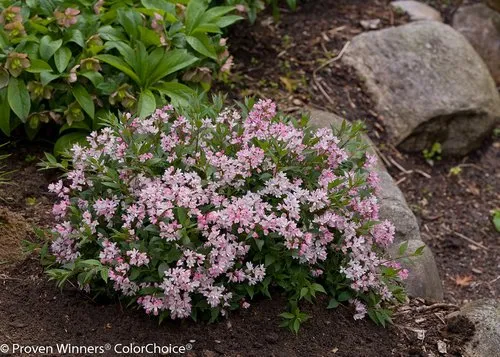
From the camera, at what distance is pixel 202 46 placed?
4.08 metres

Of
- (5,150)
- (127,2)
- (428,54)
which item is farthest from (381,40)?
(5,150)

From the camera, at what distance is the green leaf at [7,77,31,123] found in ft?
12.1

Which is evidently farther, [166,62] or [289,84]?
[289,84]

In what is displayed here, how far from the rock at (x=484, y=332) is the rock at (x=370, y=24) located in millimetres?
3125

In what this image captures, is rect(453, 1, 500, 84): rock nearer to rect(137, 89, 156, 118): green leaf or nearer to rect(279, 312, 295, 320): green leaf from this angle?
rect(137, 89, 156, 118): green leaf

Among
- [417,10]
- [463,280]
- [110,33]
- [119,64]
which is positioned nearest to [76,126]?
[119,64]

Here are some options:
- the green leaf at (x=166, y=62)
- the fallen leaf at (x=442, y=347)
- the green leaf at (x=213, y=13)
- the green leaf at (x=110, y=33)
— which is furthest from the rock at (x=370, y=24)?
the fallen leaf at (x=442, y=347)

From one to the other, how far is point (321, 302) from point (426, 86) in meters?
2.71

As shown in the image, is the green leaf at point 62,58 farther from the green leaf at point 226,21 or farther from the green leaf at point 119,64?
the green leaf at point 226,21

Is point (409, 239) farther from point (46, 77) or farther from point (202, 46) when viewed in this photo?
point (46, 77)

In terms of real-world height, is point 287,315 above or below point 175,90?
below

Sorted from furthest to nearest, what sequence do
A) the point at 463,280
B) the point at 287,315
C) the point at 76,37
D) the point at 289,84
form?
the point at 289,84 → the point at 463,280 → the point at 76,37 → the point at 287,315

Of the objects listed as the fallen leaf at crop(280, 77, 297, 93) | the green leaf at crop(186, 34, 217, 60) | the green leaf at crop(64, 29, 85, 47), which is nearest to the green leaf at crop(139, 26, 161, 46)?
the green leaf at crop(186, 34, 217, 60)

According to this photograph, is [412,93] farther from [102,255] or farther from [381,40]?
[102,255]
